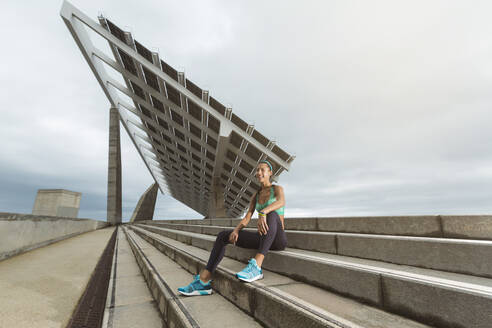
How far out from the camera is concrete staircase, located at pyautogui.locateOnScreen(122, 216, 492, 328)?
122 centimetres

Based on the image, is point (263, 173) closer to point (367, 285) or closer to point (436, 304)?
point (367, 285)

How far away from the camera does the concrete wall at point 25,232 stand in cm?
456

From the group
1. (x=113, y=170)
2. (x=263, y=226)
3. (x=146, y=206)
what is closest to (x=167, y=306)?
(x=263, y=226)

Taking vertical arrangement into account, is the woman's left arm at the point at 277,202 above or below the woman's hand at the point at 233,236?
above

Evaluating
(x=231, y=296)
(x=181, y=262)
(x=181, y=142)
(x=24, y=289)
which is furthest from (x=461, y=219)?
(x=181, y=142)

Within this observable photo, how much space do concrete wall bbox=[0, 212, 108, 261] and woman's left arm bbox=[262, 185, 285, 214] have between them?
5.65 m

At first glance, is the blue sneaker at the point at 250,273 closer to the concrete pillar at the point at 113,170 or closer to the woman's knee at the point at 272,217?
the woman's knee at the point at 272,217

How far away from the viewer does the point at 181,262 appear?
11.2ft

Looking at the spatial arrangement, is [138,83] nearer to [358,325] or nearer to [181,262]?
[181,262]

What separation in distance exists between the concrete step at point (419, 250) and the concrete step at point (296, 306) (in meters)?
0.76

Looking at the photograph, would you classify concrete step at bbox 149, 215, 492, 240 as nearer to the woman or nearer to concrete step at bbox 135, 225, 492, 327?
concrete step at bbox 135, 225, 492, 327

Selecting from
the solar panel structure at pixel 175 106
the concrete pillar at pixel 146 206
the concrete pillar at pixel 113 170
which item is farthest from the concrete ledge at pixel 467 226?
the concrete pillar at pixel 146 206

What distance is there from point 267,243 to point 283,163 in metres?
14.1

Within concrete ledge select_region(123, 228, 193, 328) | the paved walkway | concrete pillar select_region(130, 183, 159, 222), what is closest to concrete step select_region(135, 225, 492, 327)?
concrete ledge select_region(123, 228, 193, 328)
